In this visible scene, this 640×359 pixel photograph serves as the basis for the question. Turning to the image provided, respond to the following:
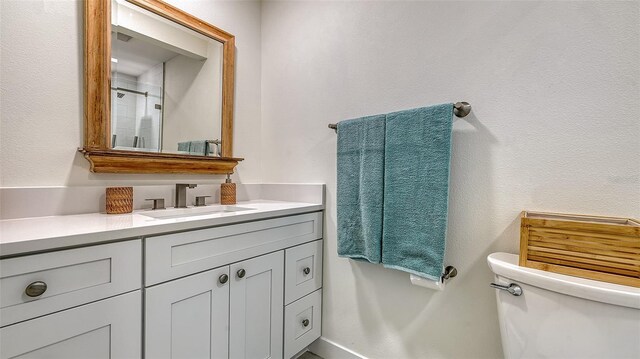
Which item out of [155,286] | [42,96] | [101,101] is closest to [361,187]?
[155,286]

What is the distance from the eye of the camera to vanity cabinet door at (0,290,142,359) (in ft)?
2.05

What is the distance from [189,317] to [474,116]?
1253 millimetres

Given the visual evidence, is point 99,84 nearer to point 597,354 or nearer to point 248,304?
point 248,304

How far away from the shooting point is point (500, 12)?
984mm

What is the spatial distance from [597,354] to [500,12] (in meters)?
1.09

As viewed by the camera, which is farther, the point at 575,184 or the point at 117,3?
the point at 117,3

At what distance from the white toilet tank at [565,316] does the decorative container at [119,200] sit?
4.48ft

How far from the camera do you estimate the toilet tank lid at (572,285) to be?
634mm

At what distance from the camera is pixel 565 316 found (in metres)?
0.71

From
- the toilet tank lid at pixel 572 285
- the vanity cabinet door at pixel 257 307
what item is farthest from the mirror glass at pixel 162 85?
the toilet tank lid at pixel 572 285

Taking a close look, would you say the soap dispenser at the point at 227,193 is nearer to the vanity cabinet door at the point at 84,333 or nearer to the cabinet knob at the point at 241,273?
the cabinet knob at the point at 241,273

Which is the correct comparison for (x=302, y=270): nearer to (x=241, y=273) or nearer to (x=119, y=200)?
(x=241, y=273)

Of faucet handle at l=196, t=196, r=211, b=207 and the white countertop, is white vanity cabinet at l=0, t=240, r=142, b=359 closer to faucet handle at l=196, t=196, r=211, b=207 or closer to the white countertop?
the white countertop

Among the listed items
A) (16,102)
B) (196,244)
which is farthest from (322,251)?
(16,102)
